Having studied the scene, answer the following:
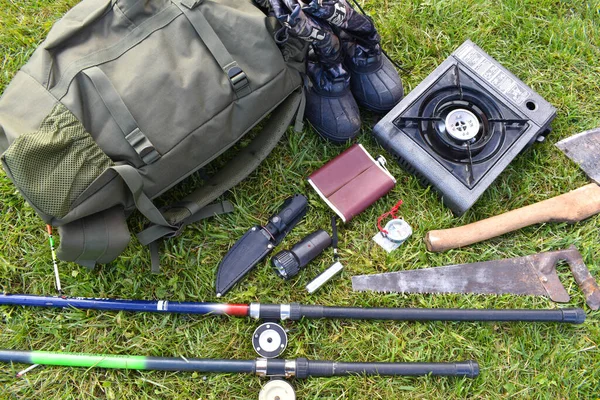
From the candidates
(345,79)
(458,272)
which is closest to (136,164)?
(345,79)

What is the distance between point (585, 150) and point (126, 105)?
290 cm

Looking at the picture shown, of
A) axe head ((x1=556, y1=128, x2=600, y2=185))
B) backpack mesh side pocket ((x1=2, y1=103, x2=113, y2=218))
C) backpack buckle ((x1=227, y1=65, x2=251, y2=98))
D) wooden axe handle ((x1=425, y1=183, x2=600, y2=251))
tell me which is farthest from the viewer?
axe head ((x1=556, y1=128, x2=600, y2=185))

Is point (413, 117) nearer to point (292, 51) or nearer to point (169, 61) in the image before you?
point (292, 51)

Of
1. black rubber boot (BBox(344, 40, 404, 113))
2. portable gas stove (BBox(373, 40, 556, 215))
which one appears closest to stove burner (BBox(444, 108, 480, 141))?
portable gas stove (BBox(373, 40, 556, 215))

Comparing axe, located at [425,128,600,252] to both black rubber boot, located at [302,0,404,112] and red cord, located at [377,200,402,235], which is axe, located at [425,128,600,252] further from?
black rubber boot, located at [302,0,404,112]

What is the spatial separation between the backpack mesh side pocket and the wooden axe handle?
201cm

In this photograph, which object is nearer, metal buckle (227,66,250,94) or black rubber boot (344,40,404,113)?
metal buckle (227,66,250,94)

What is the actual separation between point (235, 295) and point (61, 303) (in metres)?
1.01

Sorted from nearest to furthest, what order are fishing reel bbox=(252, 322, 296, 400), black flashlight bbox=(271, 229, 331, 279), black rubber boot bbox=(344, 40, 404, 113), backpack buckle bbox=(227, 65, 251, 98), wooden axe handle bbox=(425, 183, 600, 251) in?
backpack buckle bbox=(227, 65, 251, 98), fishing reel bbox=(252, 322, 296, 400), black flashlight bbox=(271, 229, 331, 279), wooden axe handle bbox=(425, 183, 600, 251), black rubber boot bbox=(344, 40, 404, 113)

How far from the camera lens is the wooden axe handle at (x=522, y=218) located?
3.12m

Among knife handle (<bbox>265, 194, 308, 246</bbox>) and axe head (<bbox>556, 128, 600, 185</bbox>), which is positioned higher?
knife handle (<bbox>265, 194, 308, 246</bbox>)

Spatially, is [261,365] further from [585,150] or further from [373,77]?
[585,150]

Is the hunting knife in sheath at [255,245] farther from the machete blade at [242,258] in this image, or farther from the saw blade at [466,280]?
the saw blade at [466,280]

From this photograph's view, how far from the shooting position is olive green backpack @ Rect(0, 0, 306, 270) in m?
Result: 2.45
